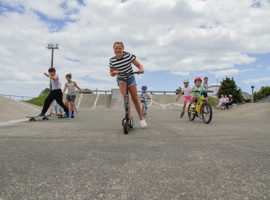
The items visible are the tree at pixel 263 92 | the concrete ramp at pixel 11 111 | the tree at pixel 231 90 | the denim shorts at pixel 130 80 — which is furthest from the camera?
the tree at pixel 263 92

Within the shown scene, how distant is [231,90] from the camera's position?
51094 mm

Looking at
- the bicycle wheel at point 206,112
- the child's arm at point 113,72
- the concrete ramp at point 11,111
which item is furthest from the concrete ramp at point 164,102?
the child's arm at point 113,72

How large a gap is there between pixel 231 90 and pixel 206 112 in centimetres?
4898

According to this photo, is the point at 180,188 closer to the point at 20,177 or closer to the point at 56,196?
the point at 56,196

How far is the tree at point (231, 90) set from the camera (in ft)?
167

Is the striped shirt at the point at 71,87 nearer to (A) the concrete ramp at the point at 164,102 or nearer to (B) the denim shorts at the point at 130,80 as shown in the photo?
(B) the denim shorts at the point at 130,80

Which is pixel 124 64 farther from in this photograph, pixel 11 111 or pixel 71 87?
pixel 11 111

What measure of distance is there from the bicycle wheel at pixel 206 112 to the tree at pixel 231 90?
48.1 metres

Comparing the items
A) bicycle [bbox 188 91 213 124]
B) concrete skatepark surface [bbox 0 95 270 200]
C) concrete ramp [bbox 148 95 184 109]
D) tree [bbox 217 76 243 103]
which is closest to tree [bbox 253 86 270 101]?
tree [bbox 217 76 243 103]

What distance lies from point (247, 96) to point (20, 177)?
305ft

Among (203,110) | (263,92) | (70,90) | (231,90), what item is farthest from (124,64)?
(263,92)

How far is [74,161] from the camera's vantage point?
228 centimetres

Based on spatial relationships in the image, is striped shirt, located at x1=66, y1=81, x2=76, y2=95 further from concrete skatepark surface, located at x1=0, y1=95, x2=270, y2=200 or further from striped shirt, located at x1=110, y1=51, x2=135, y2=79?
concrete skatepark surface, located at x1=0, y1=95, x2=270, y2=200

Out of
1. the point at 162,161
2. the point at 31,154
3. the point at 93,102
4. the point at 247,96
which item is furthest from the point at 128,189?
the point at 247,96
